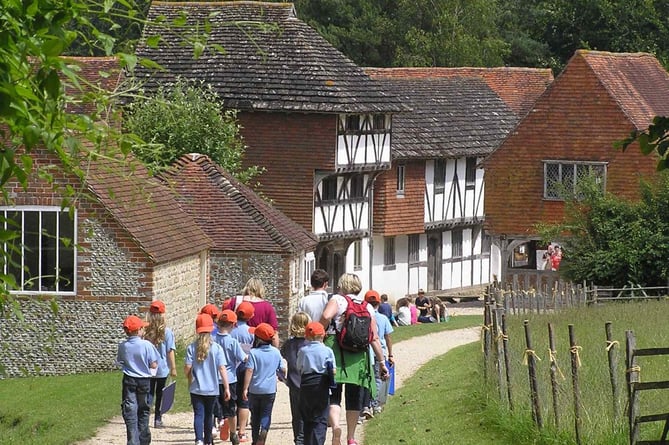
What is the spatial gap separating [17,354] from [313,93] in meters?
17.6

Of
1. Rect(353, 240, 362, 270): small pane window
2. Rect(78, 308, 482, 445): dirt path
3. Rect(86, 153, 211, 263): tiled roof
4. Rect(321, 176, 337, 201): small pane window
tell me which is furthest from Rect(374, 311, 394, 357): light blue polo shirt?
Rect(353, 240, 362, 270): small pane window

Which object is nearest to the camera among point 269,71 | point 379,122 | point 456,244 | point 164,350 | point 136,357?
point 136,357

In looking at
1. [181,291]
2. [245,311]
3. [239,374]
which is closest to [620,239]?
[181,291]

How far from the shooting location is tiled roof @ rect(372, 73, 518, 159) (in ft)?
169

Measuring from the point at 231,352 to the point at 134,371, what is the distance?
1087mm

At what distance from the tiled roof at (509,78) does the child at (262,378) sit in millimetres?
44953

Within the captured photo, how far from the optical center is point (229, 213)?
1309 inches

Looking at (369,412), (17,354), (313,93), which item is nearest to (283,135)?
(313,93)

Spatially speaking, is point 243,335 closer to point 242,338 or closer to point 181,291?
point 242,338

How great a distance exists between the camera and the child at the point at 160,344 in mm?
17719

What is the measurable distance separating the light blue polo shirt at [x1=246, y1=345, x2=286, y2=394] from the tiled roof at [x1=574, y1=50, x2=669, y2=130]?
91.8ft

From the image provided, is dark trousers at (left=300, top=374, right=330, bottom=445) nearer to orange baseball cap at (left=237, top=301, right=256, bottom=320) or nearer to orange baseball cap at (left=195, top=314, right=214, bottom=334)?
orange baseball cap at (left=195, top=314, right=214, bottom=334)

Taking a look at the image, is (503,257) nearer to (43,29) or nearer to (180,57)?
(180,57)

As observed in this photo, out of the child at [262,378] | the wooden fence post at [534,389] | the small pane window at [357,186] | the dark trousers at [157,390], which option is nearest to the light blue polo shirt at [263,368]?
the child at [262,378]
